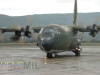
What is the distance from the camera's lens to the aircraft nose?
91.8ft

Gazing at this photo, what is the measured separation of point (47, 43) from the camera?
28047mm

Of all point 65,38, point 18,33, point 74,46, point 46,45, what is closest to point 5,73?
A: point 46,45

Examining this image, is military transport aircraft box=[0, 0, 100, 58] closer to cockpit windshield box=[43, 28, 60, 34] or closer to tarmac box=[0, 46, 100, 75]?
cockpit windshield box=[43, 28, 60, 34]

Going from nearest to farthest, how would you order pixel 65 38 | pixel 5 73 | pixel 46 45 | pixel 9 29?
pixel 5 73, pixel 46 45, pixel 65 38, pixel 9 29

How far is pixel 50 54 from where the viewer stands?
2955 cm

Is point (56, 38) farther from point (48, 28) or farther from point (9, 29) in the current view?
point (9, 29)

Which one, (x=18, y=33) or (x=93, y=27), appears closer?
(x=93, y=27)

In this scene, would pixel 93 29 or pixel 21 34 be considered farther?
pixel 21 34

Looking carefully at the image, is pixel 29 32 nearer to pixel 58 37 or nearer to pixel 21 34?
pixel 21 34

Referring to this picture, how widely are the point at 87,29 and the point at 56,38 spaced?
688cm

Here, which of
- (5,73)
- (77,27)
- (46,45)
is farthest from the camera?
(77,27)

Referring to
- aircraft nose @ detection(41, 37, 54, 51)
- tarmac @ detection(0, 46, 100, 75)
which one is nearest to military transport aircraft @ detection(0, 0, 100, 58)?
aircraft nose @ detection(41, 37, 54, 51)

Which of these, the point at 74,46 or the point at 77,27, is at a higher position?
the point at 77,27

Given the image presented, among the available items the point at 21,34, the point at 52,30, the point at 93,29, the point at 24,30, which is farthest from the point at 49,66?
the point at 21,34
